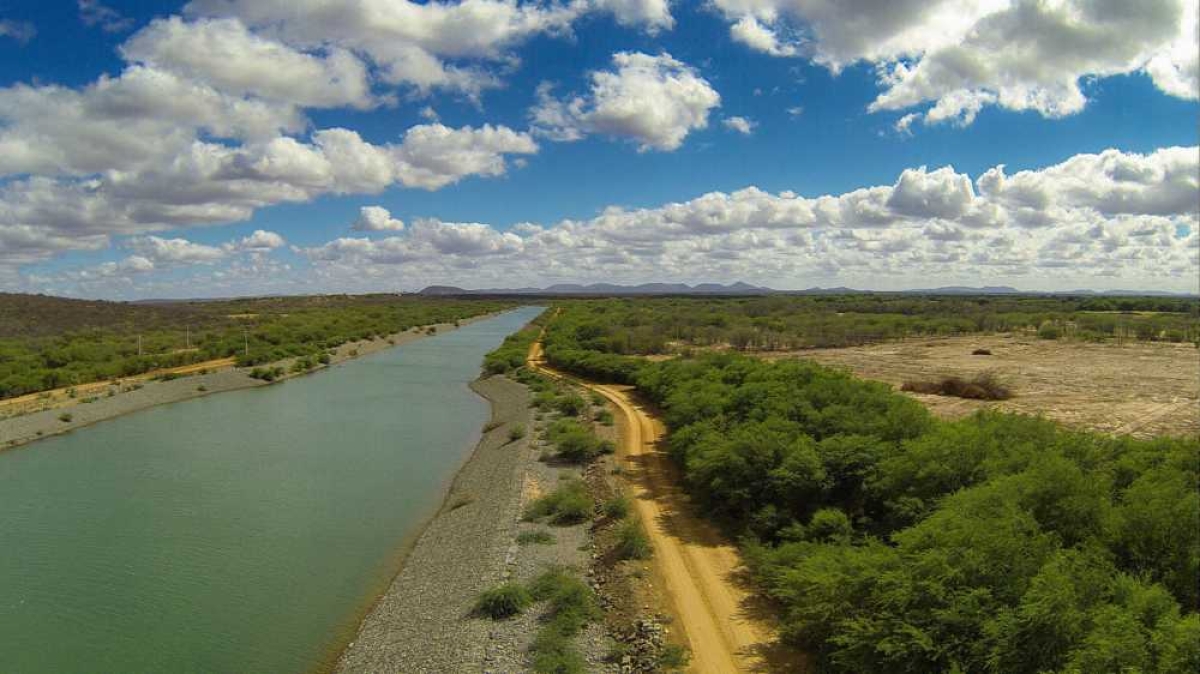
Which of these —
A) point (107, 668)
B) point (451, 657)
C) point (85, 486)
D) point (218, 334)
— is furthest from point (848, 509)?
point (218, 334)

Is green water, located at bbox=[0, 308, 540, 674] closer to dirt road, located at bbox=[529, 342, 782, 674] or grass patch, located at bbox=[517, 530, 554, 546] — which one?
grass patch, located at bbox=[517, 530, 554, 546]

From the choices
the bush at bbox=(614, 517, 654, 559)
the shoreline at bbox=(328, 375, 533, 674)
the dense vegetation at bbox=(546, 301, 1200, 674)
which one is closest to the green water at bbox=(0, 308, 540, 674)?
the shoreline at bbox=(328, 375, 533, 674)

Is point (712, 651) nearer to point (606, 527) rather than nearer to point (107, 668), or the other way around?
point (606, 527)

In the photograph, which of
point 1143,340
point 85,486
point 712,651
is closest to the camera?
point 712,651

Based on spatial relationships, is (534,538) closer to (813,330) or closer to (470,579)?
(470,579)

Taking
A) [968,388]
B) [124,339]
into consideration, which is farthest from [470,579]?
[124,339]

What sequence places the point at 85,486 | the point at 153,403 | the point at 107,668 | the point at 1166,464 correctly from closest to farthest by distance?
1. the point at 107,668
2. the point at 1166,464
3. the point at 85,486
4. the point at 153,403
